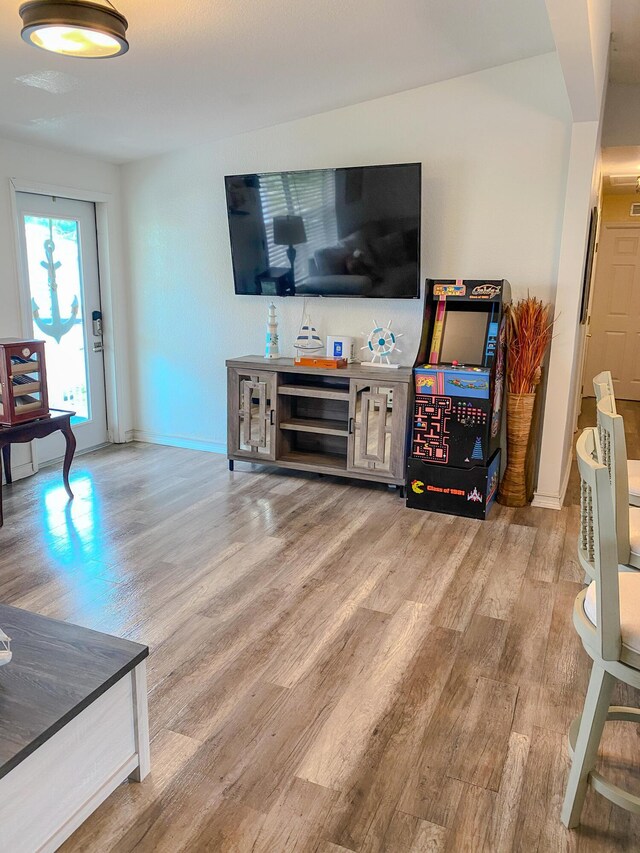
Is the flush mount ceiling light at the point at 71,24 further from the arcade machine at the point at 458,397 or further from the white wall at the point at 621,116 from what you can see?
the white wall at the point at 621,116

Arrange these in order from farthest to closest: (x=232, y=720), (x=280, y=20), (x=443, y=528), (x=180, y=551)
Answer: (x=443, y=528), (x=180, y=551), (x=280, y=20), (x=232, y=720)

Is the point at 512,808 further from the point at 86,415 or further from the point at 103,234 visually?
the point at 103,234

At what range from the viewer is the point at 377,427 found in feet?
13.8

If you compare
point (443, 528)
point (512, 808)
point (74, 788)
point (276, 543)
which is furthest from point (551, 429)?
point (74, 788)

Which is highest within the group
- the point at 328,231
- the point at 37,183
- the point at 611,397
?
the point at 37,183

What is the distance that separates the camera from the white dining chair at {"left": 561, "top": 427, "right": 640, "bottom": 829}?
4.92 feet

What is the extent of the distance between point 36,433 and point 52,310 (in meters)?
1.26

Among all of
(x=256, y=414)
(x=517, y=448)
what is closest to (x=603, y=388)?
(x=517, y=448)

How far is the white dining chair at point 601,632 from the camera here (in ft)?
4.92

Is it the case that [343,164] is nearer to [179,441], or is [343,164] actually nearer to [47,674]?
[179,441]

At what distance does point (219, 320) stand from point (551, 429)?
259 centimetres

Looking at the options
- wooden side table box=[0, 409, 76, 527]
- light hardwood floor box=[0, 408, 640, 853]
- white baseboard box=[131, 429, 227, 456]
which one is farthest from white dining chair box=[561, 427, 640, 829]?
white baseboard box=[131, 429, 227, 456]

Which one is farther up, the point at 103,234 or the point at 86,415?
the point at 103,234

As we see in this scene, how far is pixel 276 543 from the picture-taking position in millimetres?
3508
